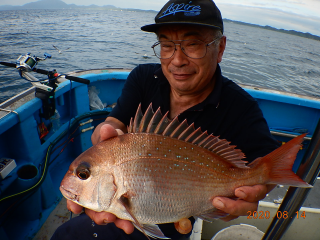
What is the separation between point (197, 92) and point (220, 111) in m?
0.31

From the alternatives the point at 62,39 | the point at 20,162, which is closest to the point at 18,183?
the point at 20,162

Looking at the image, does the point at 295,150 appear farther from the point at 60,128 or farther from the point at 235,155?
the point at 60,128

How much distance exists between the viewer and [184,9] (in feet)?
5.63

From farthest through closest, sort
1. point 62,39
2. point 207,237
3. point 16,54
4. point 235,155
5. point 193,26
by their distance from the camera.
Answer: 1. point 62,39
2. point 16,54
3. point 207,237
4. point 193,26
5. point 235,155

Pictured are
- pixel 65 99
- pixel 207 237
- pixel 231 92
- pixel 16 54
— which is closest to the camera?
pixel 231 92

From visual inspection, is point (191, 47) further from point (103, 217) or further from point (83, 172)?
point (103, 217)

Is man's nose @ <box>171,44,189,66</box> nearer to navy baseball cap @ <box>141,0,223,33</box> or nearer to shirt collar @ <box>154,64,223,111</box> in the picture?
navy baseball cap @ <box>141,0,223,33</box>

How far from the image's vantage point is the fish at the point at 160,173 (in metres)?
1.29

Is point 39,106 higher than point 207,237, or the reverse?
point 39,106

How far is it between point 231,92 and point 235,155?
30.8 inches

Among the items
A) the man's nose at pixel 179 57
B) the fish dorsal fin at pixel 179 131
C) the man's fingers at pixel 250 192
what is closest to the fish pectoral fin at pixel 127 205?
the fish dorsal fin at pixel 179 131

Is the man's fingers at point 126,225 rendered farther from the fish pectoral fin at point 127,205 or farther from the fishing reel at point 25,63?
the fishing reel at point 25,63

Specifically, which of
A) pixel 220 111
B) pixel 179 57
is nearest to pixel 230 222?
pixel 220 111

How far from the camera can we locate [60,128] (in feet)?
10.7
